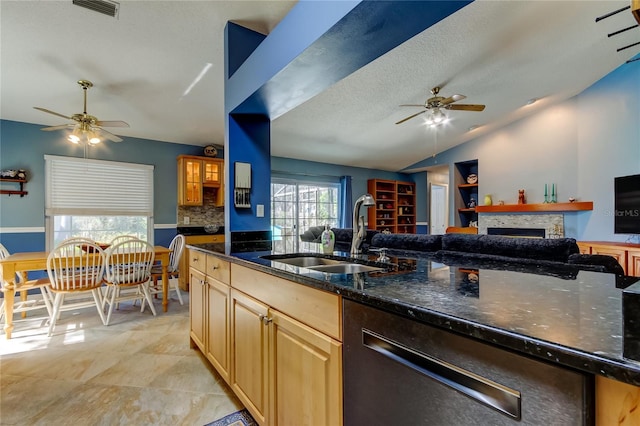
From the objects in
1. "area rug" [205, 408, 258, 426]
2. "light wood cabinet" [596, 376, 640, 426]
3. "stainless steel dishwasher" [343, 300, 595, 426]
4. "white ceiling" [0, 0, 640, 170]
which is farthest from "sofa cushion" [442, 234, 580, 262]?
"white ceiling" [0, 0, 640, 170]

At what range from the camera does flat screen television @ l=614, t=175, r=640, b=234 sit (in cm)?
411

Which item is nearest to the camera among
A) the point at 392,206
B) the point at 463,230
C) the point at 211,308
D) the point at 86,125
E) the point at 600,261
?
the point at 600,261

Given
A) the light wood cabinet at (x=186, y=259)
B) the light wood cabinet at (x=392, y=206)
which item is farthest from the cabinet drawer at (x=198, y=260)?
the light wood cabinet at (x=392, y=206)

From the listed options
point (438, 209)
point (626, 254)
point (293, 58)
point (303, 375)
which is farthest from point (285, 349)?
point (438, 209)

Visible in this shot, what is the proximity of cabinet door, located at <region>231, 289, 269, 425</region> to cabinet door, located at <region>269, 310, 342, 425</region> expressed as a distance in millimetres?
Result: 79

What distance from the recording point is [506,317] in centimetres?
61

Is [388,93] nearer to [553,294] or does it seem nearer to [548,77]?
[548,77]

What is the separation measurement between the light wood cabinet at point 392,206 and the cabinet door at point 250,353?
5749 mm

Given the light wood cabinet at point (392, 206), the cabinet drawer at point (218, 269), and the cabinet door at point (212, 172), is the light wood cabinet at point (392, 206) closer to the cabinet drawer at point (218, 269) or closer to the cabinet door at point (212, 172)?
the cabinet door at point (212, 172)

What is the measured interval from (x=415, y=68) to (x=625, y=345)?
376cm

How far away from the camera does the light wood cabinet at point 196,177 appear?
15.3 feet

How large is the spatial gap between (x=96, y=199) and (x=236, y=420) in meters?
4.04

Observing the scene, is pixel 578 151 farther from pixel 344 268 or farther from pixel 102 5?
pixel 102 5

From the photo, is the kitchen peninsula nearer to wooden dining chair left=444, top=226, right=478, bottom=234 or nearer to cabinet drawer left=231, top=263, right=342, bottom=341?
cabinet drawer left=231, top=263, right=342, bottom=341
